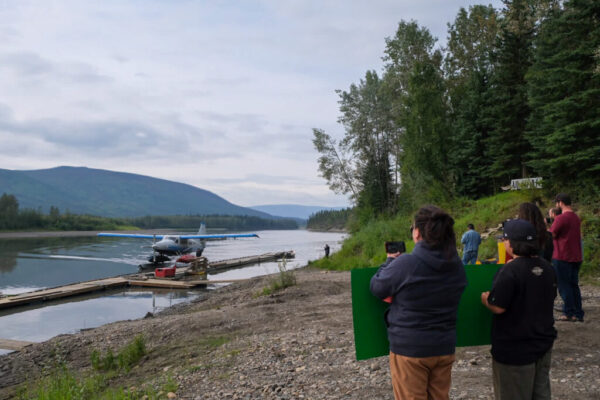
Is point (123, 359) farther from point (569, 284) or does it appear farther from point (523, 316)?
point (569, 284)

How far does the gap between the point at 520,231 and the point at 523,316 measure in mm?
546

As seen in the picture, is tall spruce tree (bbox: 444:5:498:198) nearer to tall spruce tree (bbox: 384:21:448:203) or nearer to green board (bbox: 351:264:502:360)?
tall spruce tree (bbox: 384:21:448:203)

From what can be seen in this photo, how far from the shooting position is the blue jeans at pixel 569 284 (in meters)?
6.08

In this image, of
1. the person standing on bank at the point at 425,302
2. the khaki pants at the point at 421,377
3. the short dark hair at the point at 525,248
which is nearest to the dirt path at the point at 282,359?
the khaki pants at the point at 421,377

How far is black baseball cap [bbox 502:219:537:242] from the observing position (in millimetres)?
2760

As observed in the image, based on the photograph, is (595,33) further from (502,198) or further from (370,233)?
(370,233)

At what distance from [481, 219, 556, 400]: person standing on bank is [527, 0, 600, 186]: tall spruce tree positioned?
538 inches

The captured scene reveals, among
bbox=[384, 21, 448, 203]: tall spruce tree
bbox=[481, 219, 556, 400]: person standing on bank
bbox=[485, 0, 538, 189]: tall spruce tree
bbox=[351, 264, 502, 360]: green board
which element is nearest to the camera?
bbox=[481, 219, 556, 400]: person standing on bank

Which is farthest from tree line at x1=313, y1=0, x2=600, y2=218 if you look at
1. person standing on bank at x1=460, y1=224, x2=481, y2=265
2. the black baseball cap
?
the black baseball cap

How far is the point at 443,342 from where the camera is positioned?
258cm

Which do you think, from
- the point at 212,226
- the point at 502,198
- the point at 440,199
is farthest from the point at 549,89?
the point at 212,226

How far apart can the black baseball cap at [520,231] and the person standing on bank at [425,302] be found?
1.64ft

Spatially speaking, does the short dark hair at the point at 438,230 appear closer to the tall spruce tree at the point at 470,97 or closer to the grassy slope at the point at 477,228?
the grassy slope at the point at 477,228

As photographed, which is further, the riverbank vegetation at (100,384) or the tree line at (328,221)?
the tree line at (328,221)
